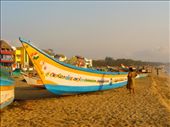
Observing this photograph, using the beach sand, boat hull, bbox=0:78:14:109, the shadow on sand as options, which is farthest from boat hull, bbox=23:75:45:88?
boat hull, bbox=0:78:14:109

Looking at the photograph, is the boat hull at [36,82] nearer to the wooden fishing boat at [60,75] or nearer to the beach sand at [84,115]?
the wooden fishing boat at [60,75]

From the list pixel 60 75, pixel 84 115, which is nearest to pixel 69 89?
pixel 60 75

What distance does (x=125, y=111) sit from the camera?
8852 mm

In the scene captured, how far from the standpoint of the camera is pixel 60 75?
427 inches

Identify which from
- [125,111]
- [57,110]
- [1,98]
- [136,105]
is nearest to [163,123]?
[125,111]

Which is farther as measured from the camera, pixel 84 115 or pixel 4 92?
pixel 84 115

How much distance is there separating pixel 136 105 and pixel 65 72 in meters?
3.30

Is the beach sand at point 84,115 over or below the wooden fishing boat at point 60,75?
below

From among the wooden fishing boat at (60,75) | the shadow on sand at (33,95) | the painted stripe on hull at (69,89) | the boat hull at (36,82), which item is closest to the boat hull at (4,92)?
the wooden fishing boat at (60,75)

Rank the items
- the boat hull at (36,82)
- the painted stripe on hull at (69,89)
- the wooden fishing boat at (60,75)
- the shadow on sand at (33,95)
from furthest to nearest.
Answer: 1. the boat hull at (36,82)
2. the shadow on sand at (33,95)
3. the painted stripe on hull at (69,89)
4. the wooden fishing boat at (60,75)

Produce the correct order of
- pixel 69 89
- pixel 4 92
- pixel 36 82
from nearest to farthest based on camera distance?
pixel 4 92, pixel 69 89, pixel 36 82

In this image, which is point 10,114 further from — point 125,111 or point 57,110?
point 125,111

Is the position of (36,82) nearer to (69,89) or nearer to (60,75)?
(69,89)

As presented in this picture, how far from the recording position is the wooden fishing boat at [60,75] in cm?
1026
